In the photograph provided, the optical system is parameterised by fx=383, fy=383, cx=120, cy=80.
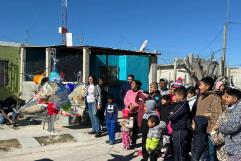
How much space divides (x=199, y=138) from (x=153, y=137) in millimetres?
1007

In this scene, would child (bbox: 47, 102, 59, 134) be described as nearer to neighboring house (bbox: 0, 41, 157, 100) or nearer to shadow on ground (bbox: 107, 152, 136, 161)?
shadow on ground (bbox: 107, 152, 136, 161)

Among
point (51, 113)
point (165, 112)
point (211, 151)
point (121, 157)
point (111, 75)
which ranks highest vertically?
point (111, 75)

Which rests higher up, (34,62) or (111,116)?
(34,62)

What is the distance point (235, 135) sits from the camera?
468 centimetres

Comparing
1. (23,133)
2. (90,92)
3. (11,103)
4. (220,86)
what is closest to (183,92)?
(220,86)

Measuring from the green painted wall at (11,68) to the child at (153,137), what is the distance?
893 cm

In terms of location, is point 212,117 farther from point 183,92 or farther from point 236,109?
point 236,109

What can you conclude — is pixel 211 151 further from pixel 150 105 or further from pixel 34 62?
pixel 34 62

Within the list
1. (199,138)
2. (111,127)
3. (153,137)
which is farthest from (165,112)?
(111,127)

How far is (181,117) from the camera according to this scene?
6738 millimetres

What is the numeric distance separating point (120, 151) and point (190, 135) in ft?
8.05

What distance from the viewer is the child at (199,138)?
6.59 metres

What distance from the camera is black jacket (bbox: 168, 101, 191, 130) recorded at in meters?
6.71

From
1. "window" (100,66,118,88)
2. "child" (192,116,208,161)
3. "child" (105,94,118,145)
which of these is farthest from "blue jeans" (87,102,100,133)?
"window" (100,66,118,88)
